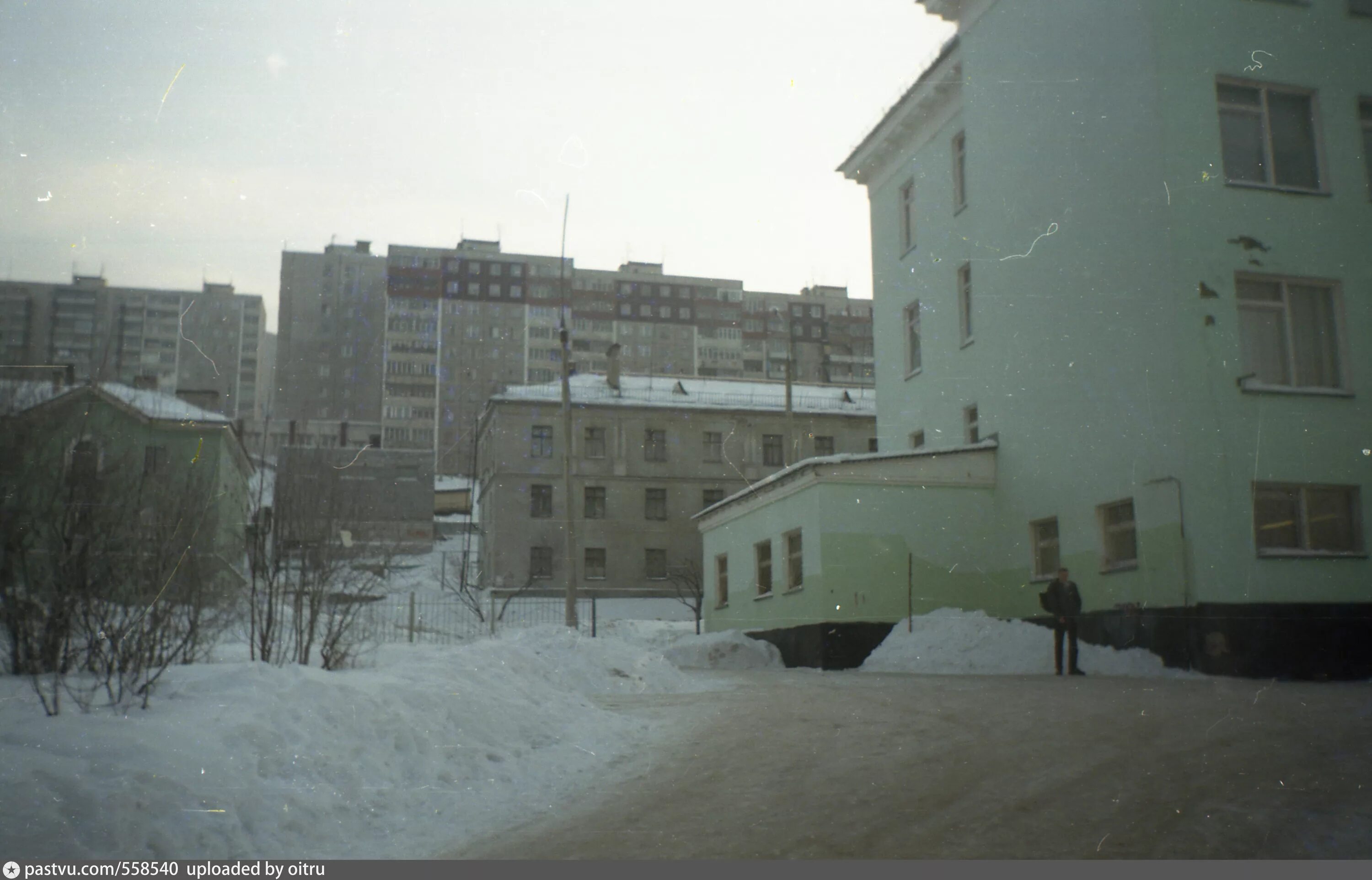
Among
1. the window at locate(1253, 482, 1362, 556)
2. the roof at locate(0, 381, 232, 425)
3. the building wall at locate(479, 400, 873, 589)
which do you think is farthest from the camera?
the building wall at locate(479, 400, 873, 589)

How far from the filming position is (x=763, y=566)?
24.5 metres

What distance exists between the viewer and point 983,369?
21.4 metres

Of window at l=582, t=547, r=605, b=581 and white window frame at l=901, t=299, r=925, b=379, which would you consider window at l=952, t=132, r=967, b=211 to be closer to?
white window frame at l=901, t=299, r=925, b=379

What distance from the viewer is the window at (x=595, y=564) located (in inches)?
1903

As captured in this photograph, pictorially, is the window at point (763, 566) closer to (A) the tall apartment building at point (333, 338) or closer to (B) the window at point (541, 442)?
(B) the window at point (541, 442)

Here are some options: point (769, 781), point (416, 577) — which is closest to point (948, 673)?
point (769, 781)

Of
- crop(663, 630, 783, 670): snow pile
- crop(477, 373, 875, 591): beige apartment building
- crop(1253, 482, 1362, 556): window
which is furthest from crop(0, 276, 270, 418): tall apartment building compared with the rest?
crop(477, 373, 875, 591): beige apartment building

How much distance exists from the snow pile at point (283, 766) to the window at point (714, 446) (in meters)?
41.0

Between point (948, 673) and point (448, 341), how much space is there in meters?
75.7

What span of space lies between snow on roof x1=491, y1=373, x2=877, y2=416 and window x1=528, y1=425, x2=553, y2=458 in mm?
1320

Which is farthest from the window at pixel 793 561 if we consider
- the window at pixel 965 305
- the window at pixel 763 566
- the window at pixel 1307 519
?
the window at pixel 1307 519

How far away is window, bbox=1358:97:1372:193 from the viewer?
14.8m

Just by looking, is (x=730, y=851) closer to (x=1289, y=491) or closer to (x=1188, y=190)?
(x=1289, y=491)

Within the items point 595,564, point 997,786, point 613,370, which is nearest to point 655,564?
point 595,564
